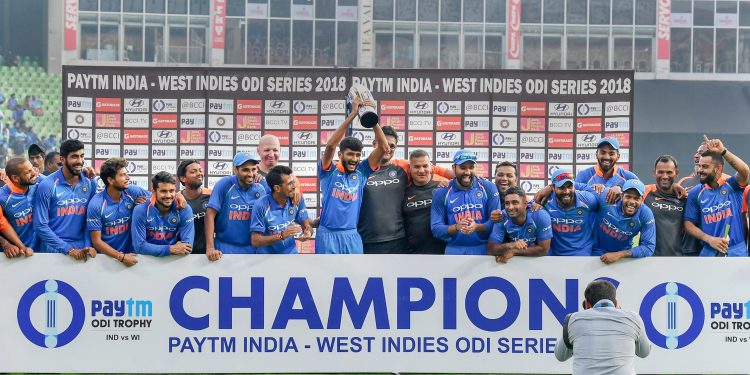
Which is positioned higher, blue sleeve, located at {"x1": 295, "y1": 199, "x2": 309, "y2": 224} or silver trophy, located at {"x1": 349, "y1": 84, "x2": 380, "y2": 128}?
silver trophy, located at {"x1": 349, "y1": 84, "x2": 380, "y2": 128}

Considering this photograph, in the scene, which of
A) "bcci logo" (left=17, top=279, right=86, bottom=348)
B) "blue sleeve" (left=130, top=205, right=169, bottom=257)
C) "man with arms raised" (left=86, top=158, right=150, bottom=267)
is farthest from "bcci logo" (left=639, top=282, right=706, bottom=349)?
"bcci logo" (left=17, top=279, right=86, bottom=348)

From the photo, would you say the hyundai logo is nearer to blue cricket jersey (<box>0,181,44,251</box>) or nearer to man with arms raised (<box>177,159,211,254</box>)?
man with arms raised (<box>177,159,211,254</box>)

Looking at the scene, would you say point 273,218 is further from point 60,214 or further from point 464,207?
point 60,214

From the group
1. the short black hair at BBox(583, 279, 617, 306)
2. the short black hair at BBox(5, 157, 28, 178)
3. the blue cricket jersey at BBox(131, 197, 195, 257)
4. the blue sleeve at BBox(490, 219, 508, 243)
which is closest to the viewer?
the short black hair at BBox(583, 279, 617, 306)

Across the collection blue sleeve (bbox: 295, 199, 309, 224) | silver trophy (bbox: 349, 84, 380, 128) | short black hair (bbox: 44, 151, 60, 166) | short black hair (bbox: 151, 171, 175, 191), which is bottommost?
blue sleeve (bbox: 295, 199, 309, 224)

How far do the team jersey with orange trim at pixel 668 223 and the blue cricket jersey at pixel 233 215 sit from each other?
3.39m

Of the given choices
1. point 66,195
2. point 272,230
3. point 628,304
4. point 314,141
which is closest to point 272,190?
point 272,230

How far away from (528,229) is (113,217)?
340 cm

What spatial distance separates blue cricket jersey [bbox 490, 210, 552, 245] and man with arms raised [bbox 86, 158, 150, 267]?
2941 mm

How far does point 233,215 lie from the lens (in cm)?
980

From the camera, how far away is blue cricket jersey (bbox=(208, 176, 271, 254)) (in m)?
9.79

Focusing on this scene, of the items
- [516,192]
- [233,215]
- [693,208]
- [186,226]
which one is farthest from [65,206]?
[693,208]

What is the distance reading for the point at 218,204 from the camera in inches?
386

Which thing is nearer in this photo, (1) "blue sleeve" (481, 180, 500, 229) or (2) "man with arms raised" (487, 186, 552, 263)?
(2) "man with arms raised" (487, 186, 552, 263)
